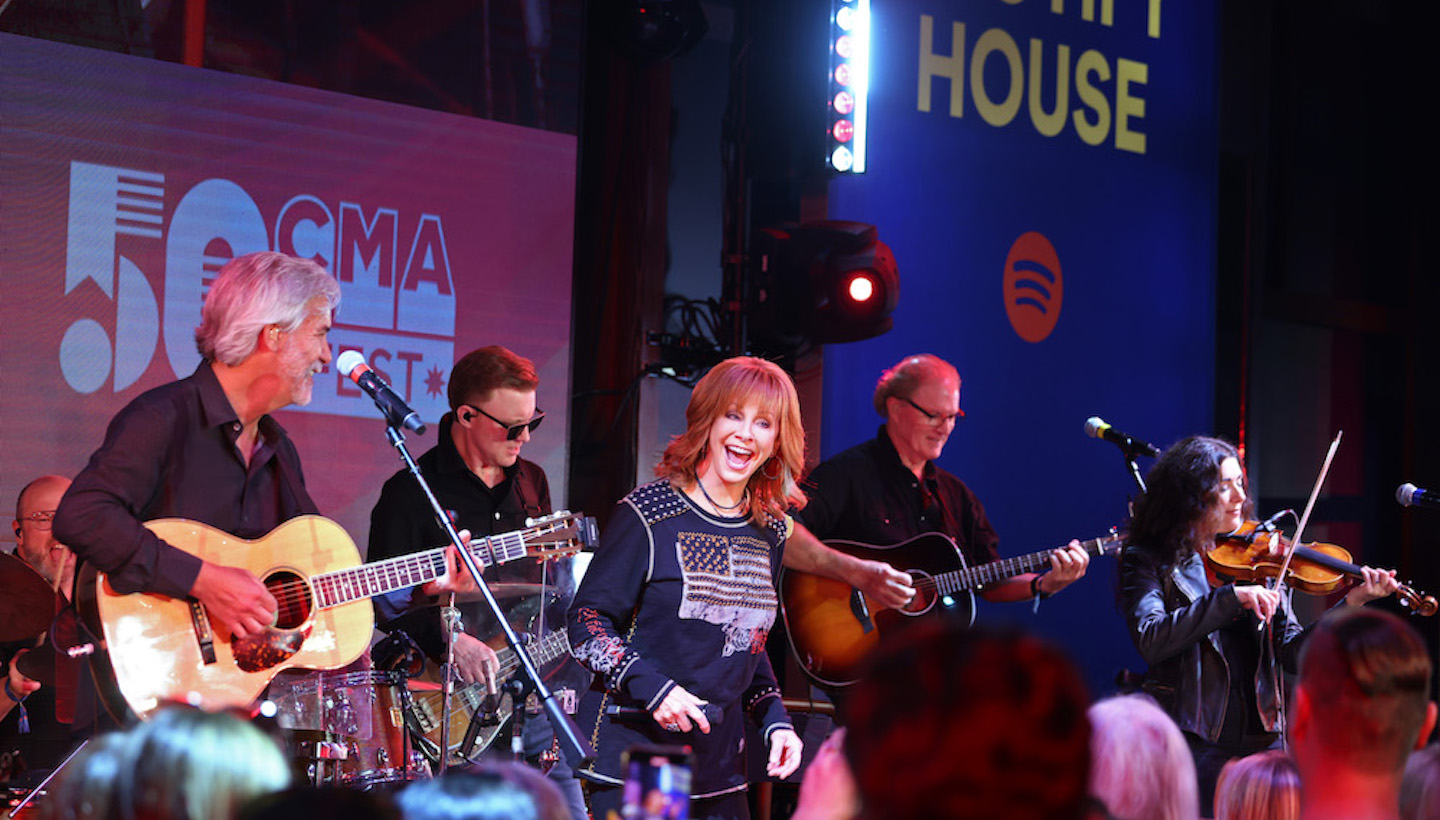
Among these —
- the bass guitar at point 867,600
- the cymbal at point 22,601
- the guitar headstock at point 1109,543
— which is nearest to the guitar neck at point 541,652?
the bass guitar at point 867,600

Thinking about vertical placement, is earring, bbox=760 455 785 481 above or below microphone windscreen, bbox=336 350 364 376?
below

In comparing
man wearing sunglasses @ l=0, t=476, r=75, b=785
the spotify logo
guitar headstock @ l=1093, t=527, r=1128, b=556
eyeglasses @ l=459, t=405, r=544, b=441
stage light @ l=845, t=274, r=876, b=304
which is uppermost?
the spotify logo

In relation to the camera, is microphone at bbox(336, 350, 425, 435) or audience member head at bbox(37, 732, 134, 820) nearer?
audience member head at bbox(37, 732, 134, 820)

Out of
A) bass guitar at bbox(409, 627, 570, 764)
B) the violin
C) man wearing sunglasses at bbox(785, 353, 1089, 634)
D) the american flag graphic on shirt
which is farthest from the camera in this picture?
man wearing sunglasses at bbox(785, 353, 1089, 634)

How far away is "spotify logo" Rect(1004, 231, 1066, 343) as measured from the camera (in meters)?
8.07

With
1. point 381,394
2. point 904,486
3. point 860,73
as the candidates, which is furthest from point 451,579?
point 860,73

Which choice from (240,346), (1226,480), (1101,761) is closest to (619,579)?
(240,346)

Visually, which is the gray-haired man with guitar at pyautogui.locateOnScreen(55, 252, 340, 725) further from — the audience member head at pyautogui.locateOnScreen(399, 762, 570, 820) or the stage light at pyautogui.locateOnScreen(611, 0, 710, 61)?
the stage light at pyautogui.locateOnScreen(611, 0, 710, 61)

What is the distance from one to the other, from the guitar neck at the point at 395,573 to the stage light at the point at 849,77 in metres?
2.99

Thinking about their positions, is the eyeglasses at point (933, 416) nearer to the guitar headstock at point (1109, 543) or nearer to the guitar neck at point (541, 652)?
the guitar headstock at point (1109, 543)

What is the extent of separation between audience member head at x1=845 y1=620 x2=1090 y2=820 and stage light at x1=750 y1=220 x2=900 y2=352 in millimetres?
5366

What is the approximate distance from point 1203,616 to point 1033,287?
3264 mm

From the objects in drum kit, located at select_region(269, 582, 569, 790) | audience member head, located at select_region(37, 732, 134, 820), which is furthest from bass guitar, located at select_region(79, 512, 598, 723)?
audience member head, located at select_region(37, 732, 134, 820)

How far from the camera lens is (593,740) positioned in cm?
369
